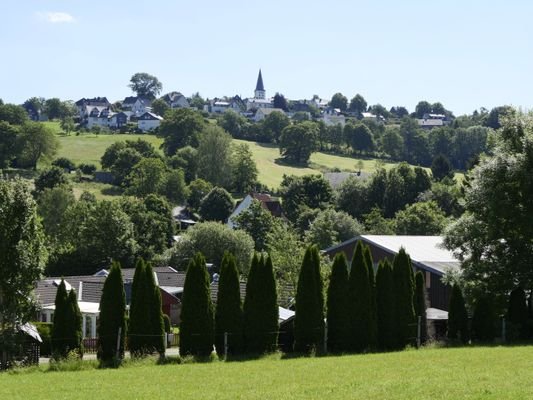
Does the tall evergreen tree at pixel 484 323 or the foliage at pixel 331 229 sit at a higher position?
the tall evergreen tree at pixel 484 323

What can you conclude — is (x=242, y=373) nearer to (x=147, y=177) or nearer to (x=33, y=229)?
(x=33, y=229)

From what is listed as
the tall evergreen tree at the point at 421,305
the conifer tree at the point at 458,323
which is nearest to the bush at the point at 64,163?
the tall evergreen tree at the point at 421,305

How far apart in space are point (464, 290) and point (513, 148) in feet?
23.9

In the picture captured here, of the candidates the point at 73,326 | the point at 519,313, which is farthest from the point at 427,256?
the point at 73,326

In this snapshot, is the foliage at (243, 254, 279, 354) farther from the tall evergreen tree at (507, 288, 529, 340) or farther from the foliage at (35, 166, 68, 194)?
the foliage at (35, 166, 68, 194)

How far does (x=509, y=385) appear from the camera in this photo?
20906 millimetres

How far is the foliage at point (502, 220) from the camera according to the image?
Result: 140 ft

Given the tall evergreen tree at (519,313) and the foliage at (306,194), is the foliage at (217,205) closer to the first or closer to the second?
the foliage at (306,194)

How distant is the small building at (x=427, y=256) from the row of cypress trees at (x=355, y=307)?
1361 centimetres

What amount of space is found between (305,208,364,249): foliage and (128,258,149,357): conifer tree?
56352mm

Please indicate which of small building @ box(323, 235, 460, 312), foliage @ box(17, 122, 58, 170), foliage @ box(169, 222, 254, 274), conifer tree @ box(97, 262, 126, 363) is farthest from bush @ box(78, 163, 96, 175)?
conifer tree @ box(97, 262, 126, 363)

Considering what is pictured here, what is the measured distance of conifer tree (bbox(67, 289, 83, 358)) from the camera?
3484 centimetres

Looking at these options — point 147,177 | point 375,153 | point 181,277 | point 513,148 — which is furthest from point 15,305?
point 375,153

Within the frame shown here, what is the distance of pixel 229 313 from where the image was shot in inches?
1438
